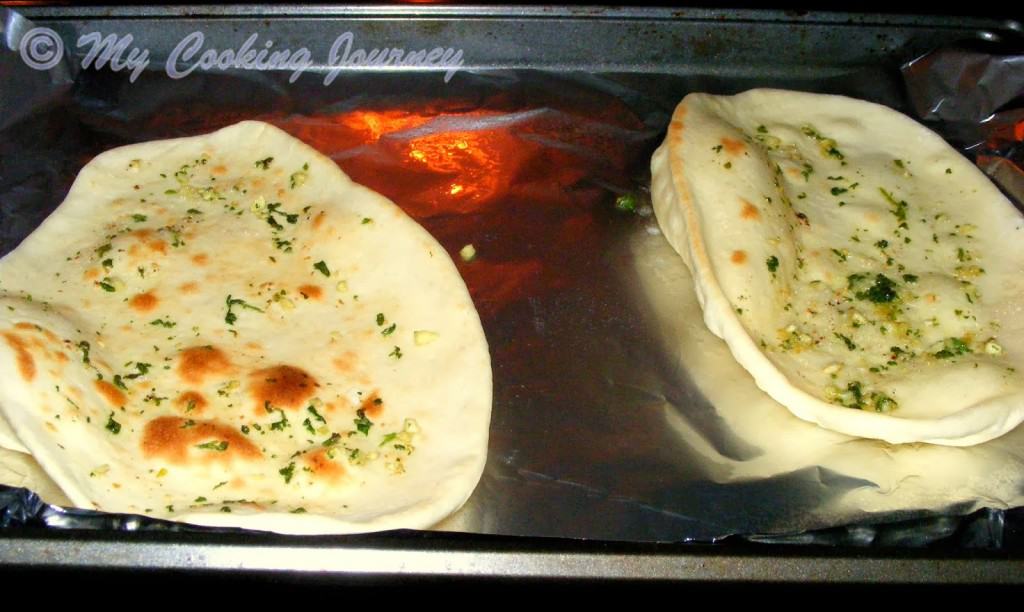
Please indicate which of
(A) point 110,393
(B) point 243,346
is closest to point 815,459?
(B) point 243,346

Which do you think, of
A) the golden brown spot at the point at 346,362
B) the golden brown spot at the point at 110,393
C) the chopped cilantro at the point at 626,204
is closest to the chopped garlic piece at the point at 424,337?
the golden brown spot at the point at 346,362

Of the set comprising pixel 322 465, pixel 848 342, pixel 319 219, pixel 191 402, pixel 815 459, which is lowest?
pixel 815 459

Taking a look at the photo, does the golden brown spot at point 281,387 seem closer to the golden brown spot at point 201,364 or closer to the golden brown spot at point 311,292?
the golden brown spot at point 201,364

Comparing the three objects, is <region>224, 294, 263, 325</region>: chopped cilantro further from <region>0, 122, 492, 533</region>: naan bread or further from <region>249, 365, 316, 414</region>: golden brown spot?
<region>249, 365, 316, 414</region>: golden brown spot

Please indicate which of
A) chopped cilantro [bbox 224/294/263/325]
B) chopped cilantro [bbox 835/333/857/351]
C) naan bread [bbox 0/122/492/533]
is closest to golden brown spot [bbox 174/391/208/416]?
naan bread [bbox 0/122/492/533]

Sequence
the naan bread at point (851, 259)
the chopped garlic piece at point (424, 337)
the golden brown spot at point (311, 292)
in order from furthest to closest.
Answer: the golden brown spot at point (311, 292) < the chopped garlic piece at point (424, 337) < the naan bread at point (851, 259)

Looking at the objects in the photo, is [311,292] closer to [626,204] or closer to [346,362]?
[346,362]

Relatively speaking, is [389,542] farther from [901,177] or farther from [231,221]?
[901,177]
